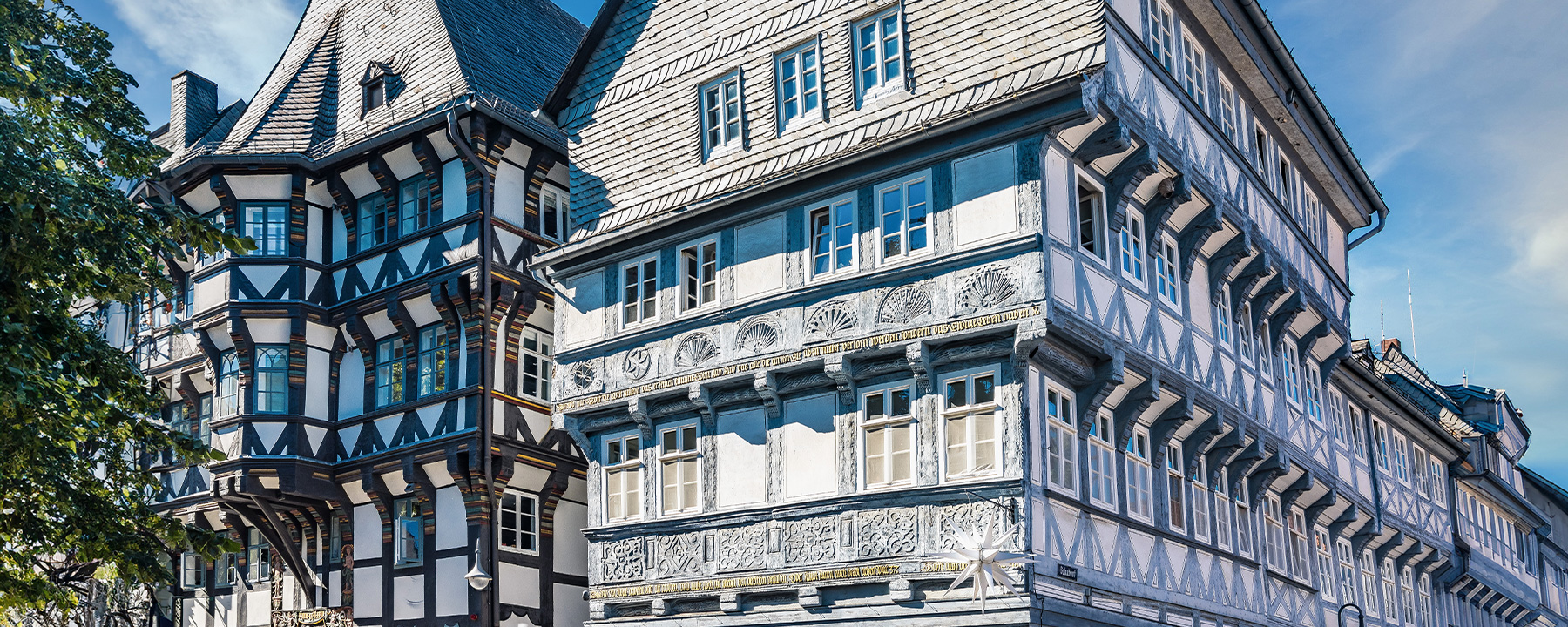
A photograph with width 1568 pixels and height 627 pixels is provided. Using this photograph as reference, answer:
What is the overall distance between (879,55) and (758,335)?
12.6 feet

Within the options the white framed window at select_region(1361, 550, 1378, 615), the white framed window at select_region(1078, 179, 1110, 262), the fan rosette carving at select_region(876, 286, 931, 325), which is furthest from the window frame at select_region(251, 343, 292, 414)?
the white framed window at select_region(1361, 550, 1378, 615)

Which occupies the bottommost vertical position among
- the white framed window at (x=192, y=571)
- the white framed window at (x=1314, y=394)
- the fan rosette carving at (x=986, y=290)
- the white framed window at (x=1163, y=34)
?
the white framed window at (x=192, y=571)

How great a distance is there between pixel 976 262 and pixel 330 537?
1406cm

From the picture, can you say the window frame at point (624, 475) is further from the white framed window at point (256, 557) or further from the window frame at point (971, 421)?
the white framed window at point (256, 557)

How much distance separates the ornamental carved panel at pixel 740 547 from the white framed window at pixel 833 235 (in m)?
3.31

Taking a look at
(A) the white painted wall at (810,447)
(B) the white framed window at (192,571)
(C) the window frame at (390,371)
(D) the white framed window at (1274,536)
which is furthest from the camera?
(B) the white framed window at (192,571)

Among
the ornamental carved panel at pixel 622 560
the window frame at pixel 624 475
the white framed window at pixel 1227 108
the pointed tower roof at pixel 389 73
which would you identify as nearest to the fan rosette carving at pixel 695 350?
the window frame at pixel 624 475

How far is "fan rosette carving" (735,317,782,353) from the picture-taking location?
746 inches

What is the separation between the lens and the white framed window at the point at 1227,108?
21.9m

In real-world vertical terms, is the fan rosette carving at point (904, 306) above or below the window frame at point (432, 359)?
below

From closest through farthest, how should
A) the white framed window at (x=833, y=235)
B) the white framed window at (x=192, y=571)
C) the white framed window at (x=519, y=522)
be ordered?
the white framed window at (x=833, y=235) → the white framed window at (x=519, y=522) → the white framed window at (x=192, y=571)

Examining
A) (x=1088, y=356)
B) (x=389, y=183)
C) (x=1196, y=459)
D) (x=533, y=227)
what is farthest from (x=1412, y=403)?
(x=389, y=183)

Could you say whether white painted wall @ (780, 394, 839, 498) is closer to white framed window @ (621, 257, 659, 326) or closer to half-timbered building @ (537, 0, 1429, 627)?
half-timbered building @ (537, 0, 1429, 627)

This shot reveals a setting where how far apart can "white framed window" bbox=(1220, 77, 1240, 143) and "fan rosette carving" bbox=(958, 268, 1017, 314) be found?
670 cm
